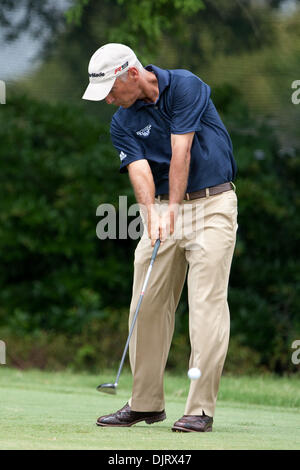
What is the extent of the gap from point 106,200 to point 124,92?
5.27m

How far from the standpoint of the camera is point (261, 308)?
9891mm

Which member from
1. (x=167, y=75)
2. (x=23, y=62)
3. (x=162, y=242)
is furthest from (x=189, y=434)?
(x=23, y=62)

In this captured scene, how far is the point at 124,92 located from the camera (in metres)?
4.56

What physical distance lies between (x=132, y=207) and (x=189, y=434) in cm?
550

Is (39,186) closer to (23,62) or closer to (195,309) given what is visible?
(23,62)

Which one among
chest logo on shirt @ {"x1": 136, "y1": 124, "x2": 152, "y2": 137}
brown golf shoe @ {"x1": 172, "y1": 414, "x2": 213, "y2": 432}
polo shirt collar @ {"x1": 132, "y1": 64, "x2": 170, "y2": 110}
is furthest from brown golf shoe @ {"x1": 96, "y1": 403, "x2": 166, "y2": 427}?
polo shirt collar @ {"x1": 132, "y1": 64, "x2": 170, "y2": 110}

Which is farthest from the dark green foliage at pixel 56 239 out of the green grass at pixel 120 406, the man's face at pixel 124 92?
Answer: the man's face at pixel 124 92

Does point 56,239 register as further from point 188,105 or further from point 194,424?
point 194,424

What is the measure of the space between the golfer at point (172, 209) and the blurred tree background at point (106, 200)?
4674mm

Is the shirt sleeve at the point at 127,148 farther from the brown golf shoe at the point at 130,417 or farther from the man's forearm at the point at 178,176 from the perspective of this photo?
the brown golf shoe at the point at 130,417

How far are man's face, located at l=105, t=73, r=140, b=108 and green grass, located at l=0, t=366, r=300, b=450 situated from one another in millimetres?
1579

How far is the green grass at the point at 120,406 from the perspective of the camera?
3719 mm

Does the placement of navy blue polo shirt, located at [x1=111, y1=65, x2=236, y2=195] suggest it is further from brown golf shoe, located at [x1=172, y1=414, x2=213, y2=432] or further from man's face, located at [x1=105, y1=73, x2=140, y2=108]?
brown golf shoe, located at [x1=172, y1=414, x2=213, y2=432]

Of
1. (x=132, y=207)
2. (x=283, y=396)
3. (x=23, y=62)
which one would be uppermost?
(x=23, y=62)
